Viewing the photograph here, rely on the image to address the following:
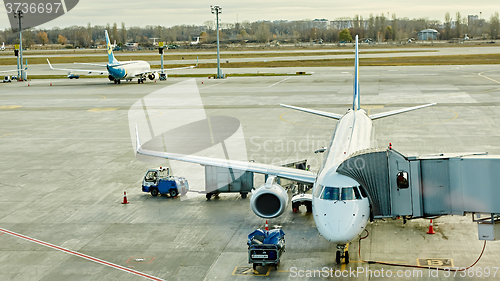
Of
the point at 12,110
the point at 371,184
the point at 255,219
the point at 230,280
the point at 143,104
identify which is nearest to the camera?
the point at 230,280

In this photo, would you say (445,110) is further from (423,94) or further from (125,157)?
(125,157)

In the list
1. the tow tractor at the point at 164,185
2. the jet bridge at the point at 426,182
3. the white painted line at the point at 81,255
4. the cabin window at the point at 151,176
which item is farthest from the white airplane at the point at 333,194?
the white painted line at the point at 81,255

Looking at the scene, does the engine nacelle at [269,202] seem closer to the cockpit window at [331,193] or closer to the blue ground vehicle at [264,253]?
the blue ground vehicle at [264,253]

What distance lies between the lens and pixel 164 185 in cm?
2869

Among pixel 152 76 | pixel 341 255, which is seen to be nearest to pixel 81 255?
pixel 341 255

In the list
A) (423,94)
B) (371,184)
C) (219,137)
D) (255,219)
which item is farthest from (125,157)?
(423,94)

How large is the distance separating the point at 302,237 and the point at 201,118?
115 ft

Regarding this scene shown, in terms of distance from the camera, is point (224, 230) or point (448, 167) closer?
point (448, 167)

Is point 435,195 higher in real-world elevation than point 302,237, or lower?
higher

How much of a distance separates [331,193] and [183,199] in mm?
11951

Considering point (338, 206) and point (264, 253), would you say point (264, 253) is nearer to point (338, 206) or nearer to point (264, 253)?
point (264, 253)

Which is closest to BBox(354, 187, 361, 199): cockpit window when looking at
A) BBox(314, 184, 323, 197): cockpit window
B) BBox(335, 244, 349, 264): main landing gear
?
BBox(314, 184, 323, 197): cockpit window

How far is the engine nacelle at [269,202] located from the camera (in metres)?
22.2

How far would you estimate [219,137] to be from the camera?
147 ft
